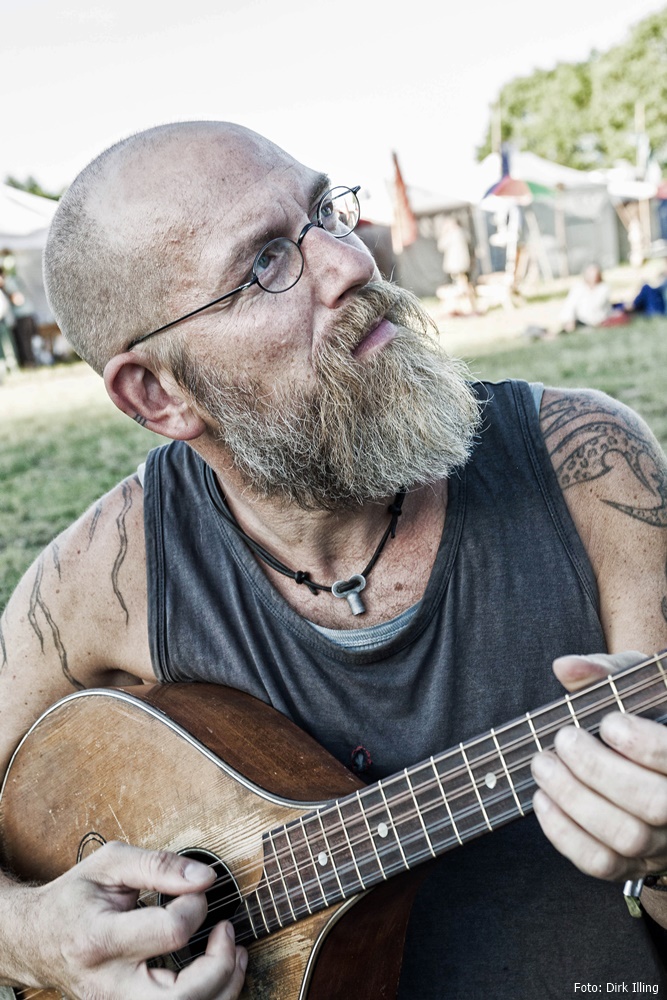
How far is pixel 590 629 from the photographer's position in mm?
1832

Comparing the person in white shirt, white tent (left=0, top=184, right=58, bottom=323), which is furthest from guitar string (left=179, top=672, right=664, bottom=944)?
white tent (left=0, top=184, right=58, bottom=323)

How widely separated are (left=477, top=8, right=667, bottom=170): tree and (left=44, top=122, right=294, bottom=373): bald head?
180 feet

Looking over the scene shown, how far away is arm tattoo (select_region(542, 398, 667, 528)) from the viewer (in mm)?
1825

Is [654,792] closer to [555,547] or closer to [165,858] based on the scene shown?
[555,547]

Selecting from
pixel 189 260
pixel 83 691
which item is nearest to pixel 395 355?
pixel 189 260

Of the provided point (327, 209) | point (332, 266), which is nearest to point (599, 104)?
point (327, 209)

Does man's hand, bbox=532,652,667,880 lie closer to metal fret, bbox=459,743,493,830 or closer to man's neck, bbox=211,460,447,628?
metal fret, bbox=459,743,493,830

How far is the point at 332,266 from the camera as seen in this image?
1.98 m

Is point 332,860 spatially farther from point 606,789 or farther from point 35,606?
point 35,606

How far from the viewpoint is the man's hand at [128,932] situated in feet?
5.50

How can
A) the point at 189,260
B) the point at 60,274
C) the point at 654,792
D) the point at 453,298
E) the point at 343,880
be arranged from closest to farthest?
the point at 654,792 → the point at 343,880 → the point at 189,260 → the point at 60,274 → the point at 453,298

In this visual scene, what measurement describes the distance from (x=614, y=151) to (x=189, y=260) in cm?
5728

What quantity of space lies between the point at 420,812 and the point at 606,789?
0.41m

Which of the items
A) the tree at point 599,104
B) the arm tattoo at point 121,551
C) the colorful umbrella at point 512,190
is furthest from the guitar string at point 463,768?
the tree at point 599,104
